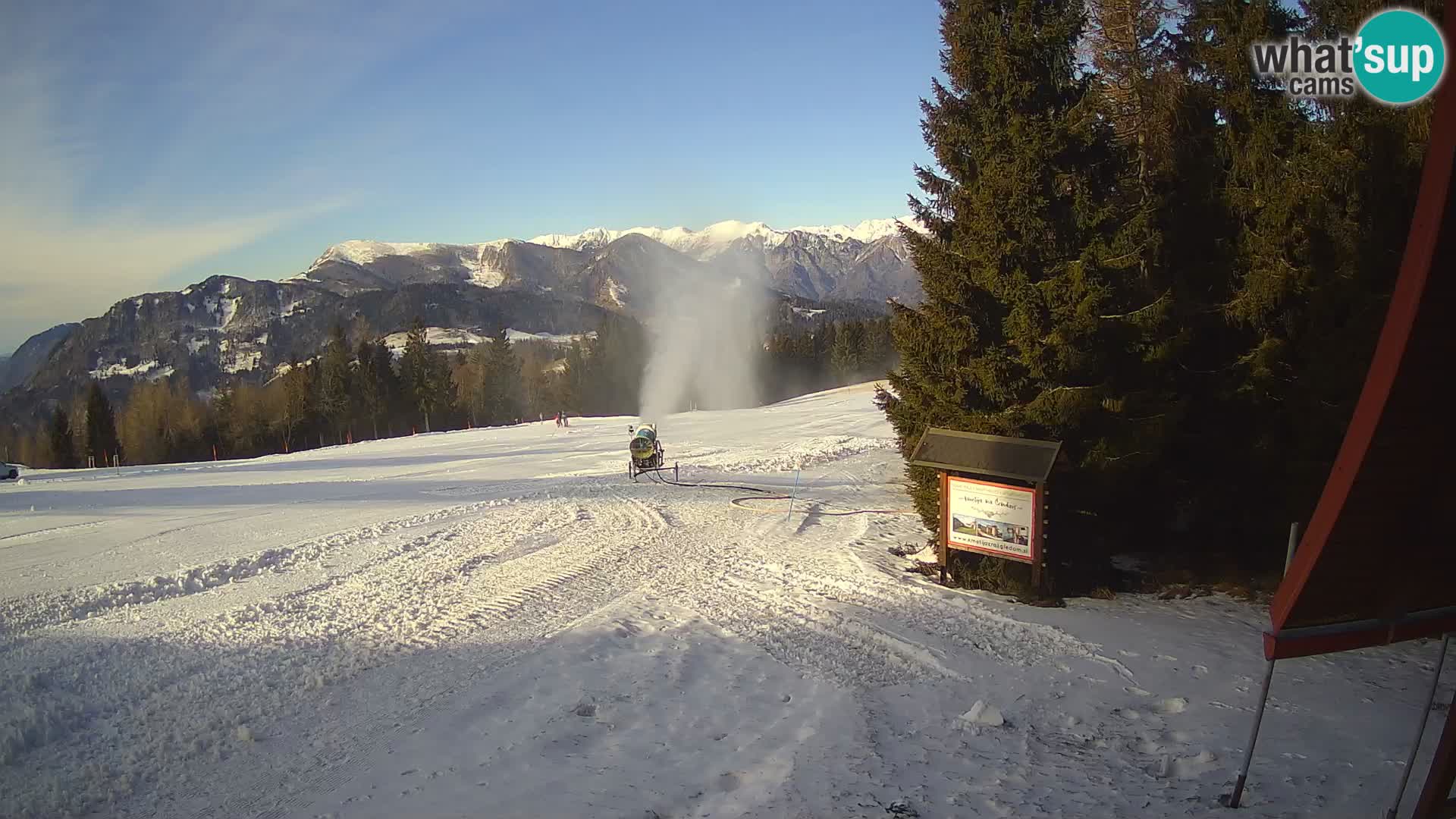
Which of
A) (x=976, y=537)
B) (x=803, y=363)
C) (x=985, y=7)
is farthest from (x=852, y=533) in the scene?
(x=803, y=363)

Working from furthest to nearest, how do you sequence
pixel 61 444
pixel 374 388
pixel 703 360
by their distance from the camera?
pixel 703 360 < pixel 374 388 < pixel 61 444

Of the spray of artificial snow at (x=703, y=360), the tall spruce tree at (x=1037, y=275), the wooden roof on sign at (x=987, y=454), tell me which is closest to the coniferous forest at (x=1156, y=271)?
the tall spruce tree at (x=1037, y=275)

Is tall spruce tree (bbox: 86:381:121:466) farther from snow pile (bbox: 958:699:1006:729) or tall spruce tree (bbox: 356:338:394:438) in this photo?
snow pile (bbox: 958:699:1006:729)

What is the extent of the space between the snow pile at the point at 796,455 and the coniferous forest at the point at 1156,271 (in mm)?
14182

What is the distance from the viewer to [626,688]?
355 inches

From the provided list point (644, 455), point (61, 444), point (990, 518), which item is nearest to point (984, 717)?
point (990, 518)

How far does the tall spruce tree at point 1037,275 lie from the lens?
12.3 metres

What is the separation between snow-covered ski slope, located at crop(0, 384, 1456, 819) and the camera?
6805 millimetres

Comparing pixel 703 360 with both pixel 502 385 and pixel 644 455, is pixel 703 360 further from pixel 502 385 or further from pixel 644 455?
pixel 644 455

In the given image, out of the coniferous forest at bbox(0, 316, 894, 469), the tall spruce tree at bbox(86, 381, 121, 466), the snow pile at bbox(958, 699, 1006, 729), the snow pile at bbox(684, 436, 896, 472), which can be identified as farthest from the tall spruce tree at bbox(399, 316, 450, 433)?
the snow pile at bbox(958, 699, 1006, 729)

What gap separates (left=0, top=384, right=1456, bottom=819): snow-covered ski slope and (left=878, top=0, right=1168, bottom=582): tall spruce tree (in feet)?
9.89

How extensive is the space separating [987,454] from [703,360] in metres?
96.9

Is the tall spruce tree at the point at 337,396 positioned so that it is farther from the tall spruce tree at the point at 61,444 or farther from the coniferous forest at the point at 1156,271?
the coniferous forest at the point at 1156,271

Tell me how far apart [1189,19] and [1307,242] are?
208 inches
